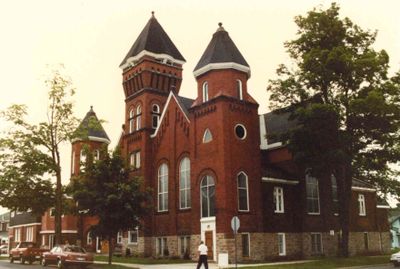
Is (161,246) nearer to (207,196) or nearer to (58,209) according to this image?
(207,196)

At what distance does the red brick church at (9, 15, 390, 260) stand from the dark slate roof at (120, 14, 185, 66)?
0.14 m

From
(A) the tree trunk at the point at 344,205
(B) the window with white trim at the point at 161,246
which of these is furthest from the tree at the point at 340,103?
(B) the window with white trim at the point at 161,246

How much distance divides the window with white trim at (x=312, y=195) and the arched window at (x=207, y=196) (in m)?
9.43

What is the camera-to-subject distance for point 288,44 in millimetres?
34188

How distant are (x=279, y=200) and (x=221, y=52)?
40.7 ft

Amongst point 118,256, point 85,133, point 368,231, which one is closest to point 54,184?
point 85,133

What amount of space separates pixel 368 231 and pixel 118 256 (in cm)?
2400

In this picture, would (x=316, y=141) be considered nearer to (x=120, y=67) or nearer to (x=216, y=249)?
(x=216, y=249)

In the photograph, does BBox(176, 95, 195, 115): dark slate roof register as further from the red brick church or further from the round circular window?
the round circular window

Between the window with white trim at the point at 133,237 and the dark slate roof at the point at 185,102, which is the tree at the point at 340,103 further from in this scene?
the window with white trim at the point at 133,237

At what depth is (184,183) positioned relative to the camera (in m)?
37.3

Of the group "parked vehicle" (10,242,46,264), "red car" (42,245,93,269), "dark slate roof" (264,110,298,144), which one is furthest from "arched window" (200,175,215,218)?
"parked vehicle" (10,242,46,264)

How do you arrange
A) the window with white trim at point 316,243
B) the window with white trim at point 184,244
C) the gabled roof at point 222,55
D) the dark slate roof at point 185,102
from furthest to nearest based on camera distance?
the dark slate roof at point 185,102 < the window with white trim at point 316,243 < the window with white trim at point 184,244 < the gabled roof at point 222,55

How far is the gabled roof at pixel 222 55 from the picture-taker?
1356 inches
